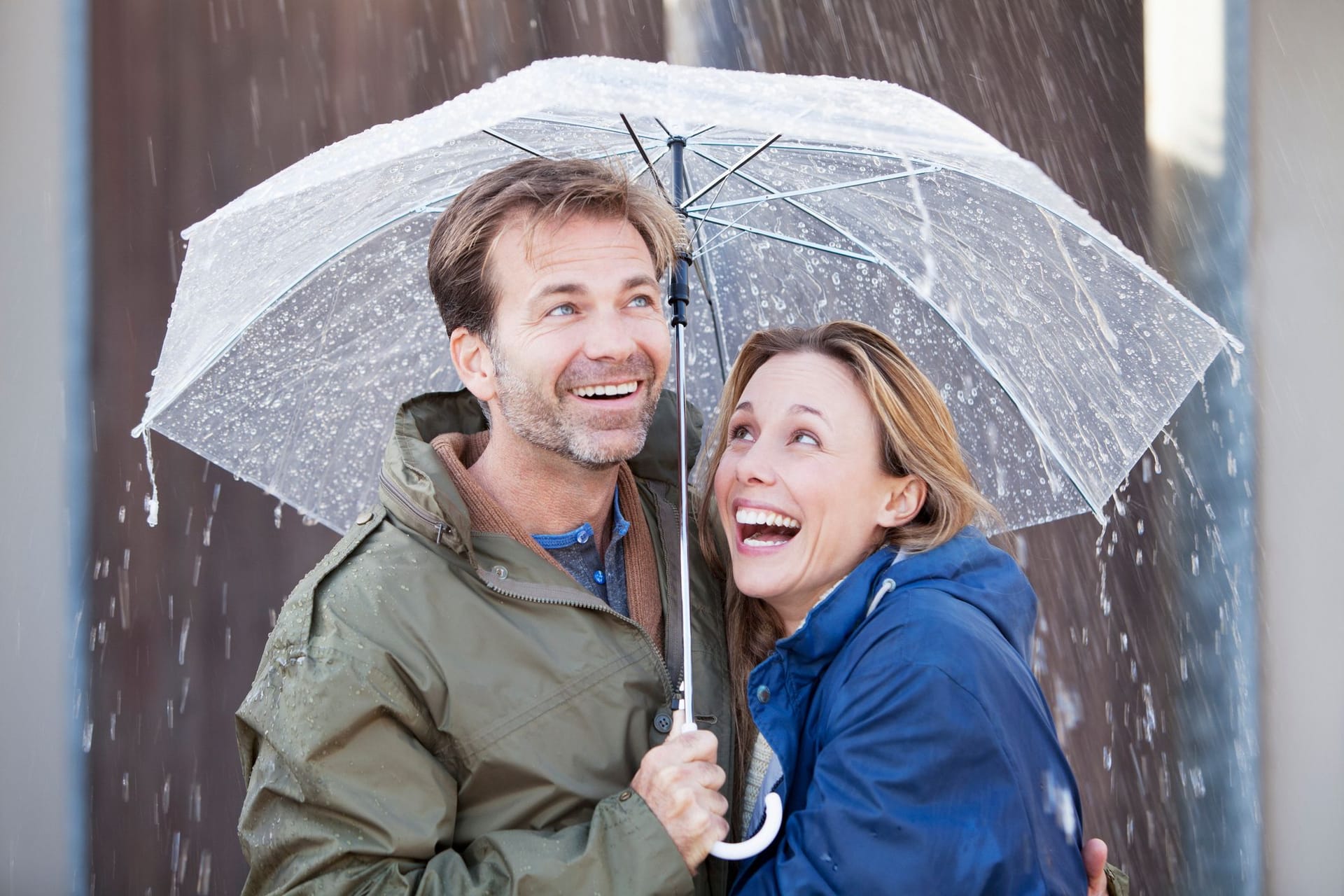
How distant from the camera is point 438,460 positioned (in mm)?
2322

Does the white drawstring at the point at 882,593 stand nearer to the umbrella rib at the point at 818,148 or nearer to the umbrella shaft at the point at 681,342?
the umbrella shaft at the point at 681,342

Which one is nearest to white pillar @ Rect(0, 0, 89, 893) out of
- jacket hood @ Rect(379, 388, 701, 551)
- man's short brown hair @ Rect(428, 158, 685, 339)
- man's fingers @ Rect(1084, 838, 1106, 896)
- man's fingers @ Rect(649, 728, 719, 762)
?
jacket hood @ Rect(379, 388, 701, 551)

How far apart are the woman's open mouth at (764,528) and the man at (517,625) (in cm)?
18

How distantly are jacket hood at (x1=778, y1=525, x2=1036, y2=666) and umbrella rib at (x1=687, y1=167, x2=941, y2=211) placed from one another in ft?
2.38

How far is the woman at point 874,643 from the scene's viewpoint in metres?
1.84

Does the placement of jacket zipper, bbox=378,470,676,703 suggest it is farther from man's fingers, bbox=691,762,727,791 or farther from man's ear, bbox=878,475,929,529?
man's ear, bbox=878,475,929,529

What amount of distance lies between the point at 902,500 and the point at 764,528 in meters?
0.27

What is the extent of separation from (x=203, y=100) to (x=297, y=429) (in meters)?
1.59

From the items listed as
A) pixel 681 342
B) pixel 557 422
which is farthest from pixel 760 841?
pixel 681 342

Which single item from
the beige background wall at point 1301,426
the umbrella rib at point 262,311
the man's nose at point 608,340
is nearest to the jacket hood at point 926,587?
the man's nose at point 608,340

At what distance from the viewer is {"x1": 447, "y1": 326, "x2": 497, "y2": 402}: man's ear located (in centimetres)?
255

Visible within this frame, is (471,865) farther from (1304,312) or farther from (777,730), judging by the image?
(1304,312)

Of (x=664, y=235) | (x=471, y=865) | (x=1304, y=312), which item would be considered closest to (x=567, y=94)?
(x=664, y=235)

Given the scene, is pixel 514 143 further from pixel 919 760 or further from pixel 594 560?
pixel 919 760
